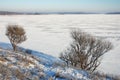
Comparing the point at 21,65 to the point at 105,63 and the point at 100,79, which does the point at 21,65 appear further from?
the point at 105,63

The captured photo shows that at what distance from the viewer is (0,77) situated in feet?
21.0

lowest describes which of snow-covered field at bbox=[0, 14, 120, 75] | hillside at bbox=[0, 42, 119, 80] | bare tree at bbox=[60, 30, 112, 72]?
snow-covered field at bbox=[0, 14, 120, 75]

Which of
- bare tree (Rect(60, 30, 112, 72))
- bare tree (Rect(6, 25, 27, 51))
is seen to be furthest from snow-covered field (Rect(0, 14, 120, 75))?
bare tree (Rect(6, 25, 27, 51))

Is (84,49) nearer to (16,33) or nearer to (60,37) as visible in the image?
(16,33)

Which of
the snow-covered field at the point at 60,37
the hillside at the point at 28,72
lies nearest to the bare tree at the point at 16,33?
the snow-covered field at the point at 60,37

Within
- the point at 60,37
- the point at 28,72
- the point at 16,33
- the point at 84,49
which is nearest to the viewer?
the point at 28,72

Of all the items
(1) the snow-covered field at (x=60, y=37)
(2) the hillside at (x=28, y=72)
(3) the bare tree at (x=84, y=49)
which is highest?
(2) the hillside at (x=28, y=72)

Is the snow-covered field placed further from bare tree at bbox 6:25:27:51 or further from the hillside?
the hillside

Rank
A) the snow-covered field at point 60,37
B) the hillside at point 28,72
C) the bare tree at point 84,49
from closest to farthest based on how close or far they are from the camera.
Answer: the hillside at point 28,72 → the bare tree at point 84,49 → the snow-covered field at point 60,37

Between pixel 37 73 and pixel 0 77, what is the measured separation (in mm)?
1215

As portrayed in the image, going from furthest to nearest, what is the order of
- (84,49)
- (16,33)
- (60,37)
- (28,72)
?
(60,37) < (16,33) < (84,49) < (28,72)

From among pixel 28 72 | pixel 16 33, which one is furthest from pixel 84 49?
pixel 28 72

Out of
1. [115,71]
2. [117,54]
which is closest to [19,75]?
Result: [115,71]

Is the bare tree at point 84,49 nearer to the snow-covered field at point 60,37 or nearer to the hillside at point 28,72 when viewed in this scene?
the snow-covered field at point 60,37
